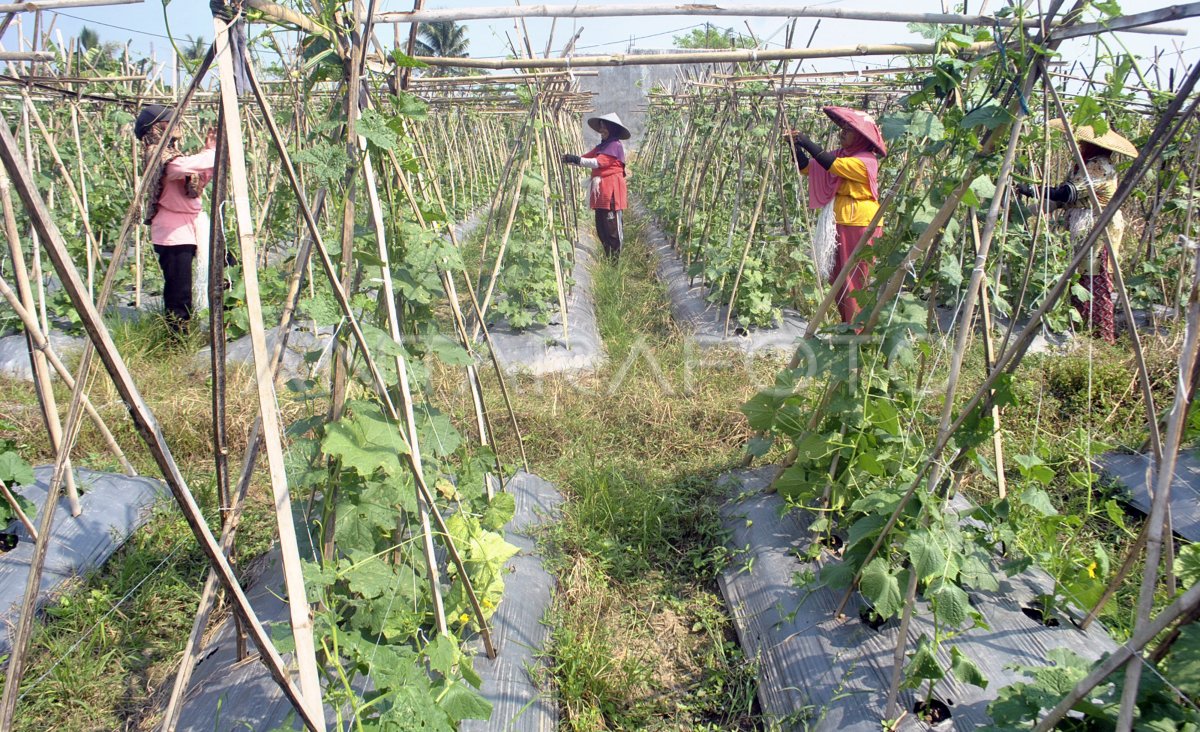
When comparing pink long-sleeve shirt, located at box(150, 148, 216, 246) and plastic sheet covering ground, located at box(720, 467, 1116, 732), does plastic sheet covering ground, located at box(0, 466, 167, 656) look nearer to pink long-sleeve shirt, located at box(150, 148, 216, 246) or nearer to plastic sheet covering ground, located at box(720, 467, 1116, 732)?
pink long-sleeve shirt, located at box(150, 148, 216, 246)

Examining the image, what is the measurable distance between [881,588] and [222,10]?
223 cm

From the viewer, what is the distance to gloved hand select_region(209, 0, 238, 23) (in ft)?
4.81

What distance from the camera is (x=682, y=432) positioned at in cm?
405

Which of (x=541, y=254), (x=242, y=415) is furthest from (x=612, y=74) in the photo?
(x=242, y=415)

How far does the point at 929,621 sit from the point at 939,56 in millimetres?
1770

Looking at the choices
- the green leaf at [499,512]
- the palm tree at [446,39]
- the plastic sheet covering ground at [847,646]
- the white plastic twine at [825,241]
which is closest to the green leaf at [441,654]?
the green leaf at [499,512]

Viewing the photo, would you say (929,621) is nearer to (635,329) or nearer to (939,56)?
(939,56)

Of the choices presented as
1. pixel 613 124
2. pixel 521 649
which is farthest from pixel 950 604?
pixel 613 124

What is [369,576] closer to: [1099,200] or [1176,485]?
[1176,485]

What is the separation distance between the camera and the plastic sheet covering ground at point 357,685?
1934 millimetres

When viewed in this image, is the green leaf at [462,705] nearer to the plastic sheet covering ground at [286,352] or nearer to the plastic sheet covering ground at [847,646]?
the plastic sheet covering ground at [847,646]

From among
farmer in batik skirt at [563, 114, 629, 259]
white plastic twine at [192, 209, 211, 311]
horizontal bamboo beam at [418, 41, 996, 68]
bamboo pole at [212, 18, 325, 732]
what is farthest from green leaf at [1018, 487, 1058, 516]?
farmer in batik skirt at [563, 114, 629, 259]

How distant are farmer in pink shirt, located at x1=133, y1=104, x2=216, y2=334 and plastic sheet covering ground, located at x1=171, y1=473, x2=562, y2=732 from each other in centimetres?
309

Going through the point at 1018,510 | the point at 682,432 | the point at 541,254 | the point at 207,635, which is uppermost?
the point at 541,254
